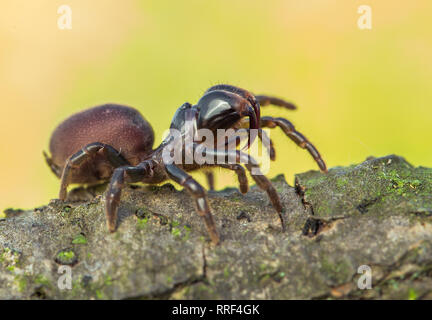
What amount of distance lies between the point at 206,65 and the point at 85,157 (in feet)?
23.3

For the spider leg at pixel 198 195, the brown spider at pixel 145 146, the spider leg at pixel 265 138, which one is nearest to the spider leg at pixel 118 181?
the brown spider at pixel 145 146

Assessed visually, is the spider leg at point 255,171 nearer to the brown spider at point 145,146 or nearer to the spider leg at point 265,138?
the brown spider at point 145,146

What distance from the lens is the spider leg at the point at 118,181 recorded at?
4.50 meters

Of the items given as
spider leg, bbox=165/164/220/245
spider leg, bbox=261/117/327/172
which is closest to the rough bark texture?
spider leg, bbox=165/164/220/245

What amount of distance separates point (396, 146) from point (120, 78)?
7.56 m

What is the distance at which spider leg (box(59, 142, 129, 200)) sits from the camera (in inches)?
232

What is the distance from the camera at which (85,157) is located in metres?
5.92

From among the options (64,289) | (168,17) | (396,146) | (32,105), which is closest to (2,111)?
(32,105)

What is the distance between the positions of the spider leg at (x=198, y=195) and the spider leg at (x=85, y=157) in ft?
3.82

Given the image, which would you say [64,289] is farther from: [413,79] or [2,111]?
[413,79]

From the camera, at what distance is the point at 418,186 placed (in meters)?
4.49

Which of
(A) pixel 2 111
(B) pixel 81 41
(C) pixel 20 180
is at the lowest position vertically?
(C) pixel 20 180

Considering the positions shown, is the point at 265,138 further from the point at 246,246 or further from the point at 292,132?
the point at 246,246

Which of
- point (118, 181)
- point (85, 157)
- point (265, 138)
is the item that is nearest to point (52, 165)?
point (85, 157)
